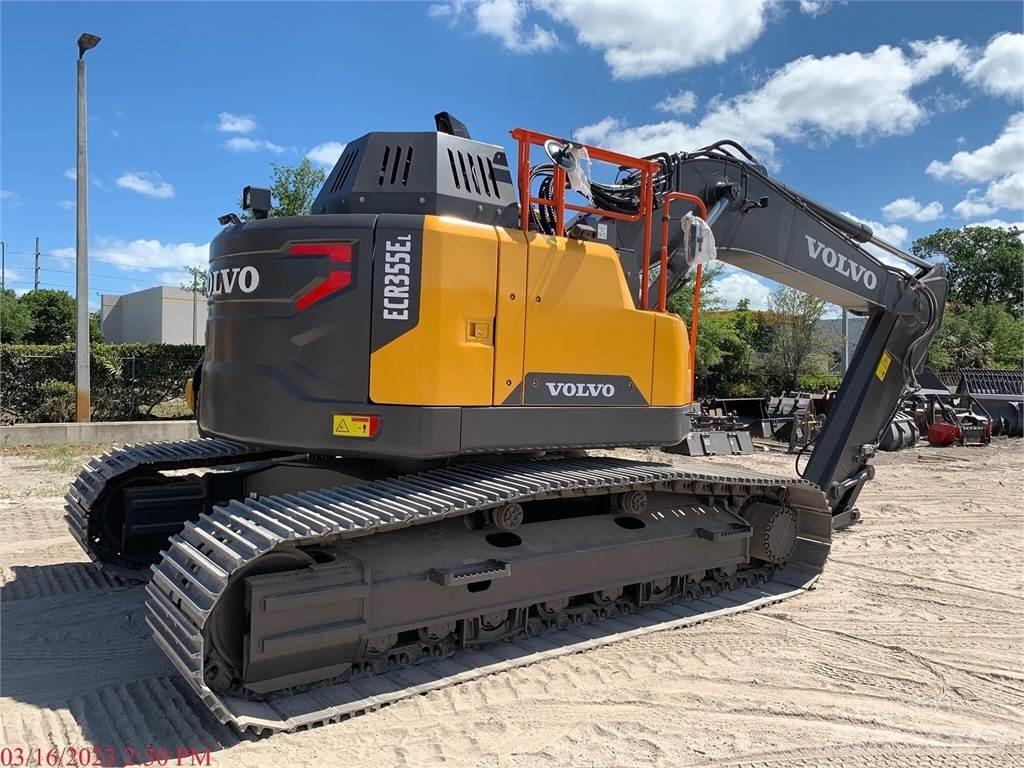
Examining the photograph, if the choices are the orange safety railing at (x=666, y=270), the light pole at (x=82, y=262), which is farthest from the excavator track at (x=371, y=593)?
the light pole at (x=82, y=262)

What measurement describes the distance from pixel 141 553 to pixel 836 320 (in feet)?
114

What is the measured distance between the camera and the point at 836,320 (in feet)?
117

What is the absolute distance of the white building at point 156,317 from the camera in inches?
1959

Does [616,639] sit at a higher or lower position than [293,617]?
lower

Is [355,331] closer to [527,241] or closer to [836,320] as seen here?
[527,241]

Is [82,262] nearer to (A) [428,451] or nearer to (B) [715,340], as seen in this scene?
(A) [428,451]

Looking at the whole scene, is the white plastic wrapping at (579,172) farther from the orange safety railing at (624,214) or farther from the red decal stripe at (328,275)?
the red decal stripe at (328,275)

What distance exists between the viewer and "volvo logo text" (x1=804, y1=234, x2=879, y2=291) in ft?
22.5

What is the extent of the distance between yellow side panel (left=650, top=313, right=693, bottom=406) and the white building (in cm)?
4454

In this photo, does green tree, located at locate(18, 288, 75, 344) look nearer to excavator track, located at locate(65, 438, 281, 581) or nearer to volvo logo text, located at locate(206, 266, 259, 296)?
excavator track, located at locate(65, 438, 281, 581)

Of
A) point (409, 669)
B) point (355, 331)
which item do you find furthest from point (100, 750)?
point (355, 331)

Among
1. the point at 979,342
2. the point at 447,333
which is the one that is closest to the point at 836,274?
the point at 447,333

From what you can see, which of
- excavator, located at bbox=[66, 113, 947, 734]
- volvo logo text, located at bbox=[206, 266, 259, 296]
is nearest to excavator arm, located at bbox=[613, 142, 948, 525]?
excavator, located at bbox=[66, 113, 947, 734]

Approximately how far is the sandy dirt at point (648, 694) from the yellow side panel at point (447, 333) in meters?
1.57
